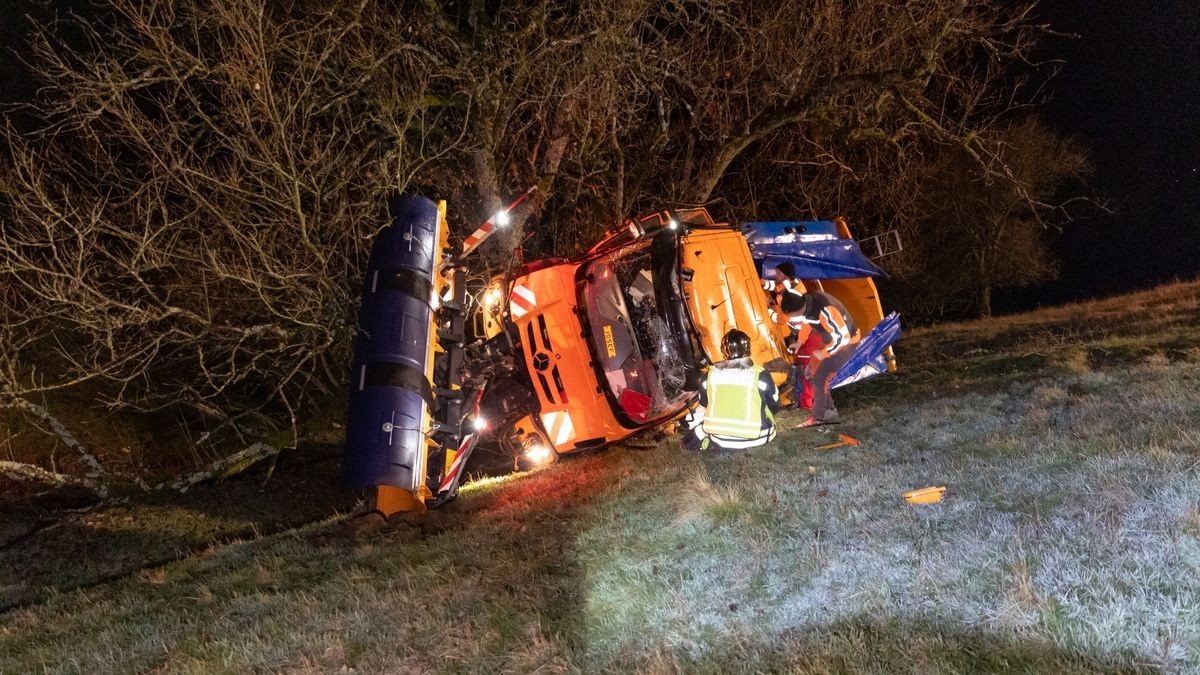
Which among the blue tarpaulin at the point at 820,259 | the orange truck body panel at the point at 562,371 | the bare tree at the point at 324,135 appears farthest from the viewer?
the blue tarpaulin at the point at 820,259

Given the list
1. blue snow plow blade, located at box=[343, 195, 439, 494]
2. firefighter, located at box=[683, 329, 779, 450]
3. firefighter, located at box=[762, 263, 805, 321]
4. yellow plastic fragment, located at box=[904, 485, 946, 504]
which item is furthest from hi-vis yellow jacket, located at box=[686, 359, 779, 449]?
blue snow plow blade, located at box=[343, 195, 439, 494]

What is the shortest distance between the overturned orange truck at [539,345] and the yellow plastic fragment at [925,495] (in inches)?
80.6

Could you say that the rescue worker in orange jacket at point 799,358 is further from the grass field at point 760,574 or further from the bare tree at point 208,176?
the bare tree at point 208,176

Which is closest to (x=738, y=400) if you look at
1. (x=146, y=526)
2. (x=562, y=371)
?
(x=562, y=371)

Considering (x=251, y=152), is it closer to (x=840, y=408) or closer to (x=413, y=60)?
(x=413, y=60)

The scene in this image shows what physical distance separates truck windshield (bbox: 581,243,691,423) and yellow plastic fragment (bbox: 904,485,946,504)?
90.1 inches

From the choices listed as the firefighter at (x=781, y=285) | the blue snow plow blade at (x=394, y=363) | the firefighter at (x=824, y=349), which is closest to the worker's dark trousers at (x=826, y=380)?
the firefighter at (x=824, y=349)

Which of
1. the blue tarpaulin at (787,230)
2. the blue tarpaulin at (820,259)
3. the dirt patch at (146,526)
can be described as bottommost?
the dirt patch at (146,526)

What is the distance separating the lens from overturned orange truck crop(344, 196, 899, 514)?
16.9 feet

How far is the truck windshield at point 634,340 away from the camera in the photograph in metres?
5.70

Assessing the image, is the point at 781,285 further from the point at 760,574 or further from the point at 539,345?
the point at 760,574

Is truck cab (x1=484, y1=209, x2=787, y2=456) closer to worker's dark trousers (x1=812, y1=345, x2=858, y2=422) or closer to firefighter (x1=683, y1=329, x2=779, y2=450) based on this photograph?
worker's dark trousers (x1=812, y1=345, x2=858, y2=422)

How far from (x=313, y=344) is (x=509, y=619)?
480 cm

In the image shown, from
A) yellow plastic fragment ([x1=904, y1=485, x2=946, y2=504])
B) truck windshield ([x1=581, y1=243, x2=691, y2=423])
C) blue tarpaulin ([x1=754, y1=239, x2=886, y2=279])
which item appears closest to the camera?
yellow plastic fragment ([x1=904, y1=485, x2=946, y2=504])
